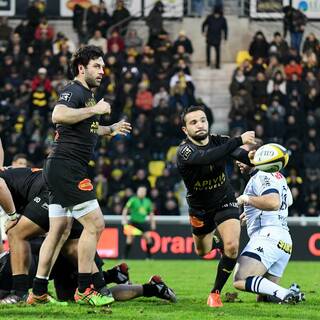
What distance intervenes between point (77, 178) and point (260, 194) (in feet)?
7.25

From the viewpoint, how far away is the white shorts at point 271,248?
1209cm

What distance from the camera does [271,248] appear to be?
1214cm

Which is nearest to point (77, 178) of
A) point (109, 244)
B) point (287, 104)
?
point (109, 244)

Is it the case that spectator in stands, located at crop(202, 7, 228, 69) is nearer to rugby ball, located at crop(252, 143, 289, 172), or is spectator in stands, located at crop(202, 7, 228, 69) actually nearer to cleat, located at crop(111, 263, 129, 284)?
cleat, located at crop(111, 263, 129, 284)

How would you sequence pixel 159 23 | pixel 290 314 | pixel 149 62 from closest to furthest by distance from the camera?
pixel 290 314
pixel 149 62
pixel 159 23

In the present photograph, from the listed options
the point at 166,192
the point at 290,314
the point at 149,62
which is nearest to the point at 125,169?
the point at 166,192

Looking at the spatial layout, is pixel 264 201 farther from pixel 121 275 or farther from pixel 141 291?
pixel 121 275

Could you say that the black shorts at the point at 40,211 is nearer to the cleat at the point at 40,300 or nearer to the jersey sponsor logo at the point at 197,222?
the cleat at the point at 40,300

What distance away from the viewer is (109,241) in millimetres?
24016

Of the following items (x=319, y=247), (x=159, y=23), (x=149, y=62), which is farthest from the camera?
(x=159, y=23)

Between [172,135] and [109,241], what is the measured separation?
3.63 meters

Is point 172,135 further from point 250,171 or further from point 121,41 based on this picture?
point 250,171

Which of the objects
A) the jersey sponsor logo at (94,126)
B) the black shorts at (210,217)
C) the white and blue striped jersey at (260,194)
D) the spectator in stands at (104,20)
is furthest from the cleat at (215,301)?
the spectator in stands at (104,20)

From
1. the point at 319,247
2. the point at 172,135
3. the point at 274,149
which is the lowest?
the point at 319,247
